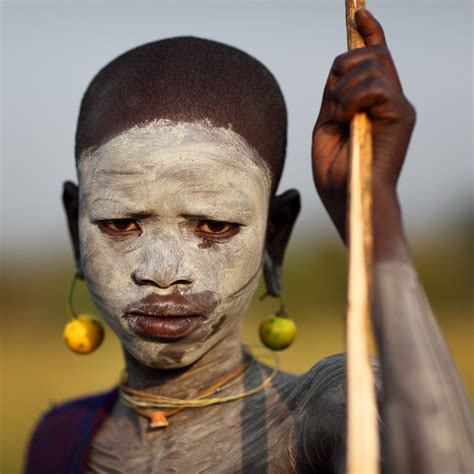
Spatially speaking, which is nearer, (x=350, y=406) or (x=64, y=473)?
(x=350, y=406)

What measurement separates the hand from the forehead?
0.68m

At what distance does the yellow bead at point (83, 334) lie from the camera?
4258 millimetres

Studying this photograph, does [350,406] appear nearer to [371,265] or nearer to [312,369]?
[371,265]

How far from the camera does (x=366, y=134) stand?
2.65 m

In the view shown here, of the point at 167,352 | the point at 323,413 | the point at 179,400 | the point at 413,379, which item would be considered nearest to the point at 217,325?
the point at 167,352

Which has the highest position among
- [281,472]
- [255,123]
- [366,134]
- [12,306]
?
[12,306]

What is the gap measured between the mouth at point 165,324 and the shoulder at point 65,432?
92 centimetres

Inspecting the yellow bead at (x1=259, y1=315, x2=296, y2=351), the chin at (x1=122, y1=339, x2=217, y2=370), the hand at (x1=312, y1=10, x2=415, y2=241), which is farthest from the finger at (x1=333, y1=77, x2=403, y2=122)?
the yellow bead at (x1=259, y1=315, x2=296, y2=351)

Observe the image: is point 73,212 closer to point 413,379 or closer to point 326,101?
point 326,101

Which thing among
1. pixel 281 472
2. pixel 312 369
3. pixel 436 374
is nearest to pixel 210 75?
pixel 312 369

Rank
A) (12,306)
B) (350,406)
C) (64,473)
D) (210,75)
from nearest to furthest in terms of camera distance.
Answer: (350,406)
(210,75)
(64,473)
(12,306)

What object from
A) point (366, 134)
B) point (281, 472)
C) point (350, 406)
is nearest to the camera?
point (350, 406)

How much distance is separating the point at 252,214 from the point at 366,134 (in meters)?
0.98

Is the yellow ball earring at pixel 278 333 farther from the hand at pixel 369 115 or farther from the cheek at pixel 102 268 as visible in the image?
the hand at pixel 369 115
